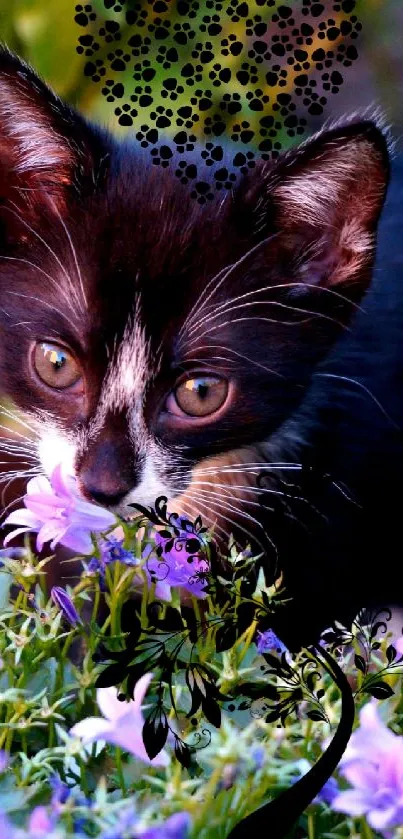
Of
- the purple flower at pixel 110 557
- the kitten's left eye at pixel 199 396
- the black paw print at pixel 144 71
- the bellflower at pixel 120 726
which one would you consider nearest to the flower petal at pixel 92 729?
the bellflower at pixel 120 726

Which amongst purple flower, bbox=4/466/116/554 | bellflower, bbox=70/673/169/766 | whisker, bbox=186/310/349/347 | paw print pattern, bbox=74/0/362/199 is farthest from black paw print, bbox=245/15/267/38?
bellflower, bbox=70/673/169/766

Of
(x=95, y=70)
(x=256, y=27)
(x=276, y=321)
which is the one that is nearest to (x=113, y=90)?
(x=95, y=70)

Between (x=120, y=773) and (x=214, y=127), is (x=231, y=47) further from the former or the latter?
(x=120, y=773)

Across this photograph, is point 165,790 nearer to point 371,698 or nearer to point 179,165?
point 371,698

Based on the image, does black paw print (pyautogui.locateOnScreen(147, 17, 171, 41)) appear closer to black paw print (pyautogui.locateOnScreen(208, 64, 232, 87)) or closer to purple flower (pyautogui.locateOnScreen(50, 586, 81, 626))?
black paw print (pyautogui.locateOnScreen(208, 64, 232, 87))

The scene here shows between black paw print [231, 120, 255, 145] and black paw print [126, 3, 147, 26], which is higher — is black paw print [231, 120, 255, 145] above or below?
below

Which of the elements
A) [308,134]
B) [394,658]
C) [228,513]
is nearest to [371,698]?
[394,658]

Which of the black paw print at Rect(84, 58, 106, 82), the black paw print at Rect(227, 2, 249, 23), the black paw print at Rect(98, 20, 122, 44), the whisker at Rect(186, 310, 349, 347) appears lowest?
the whisker at Rect(186, 310, 349, 347)
